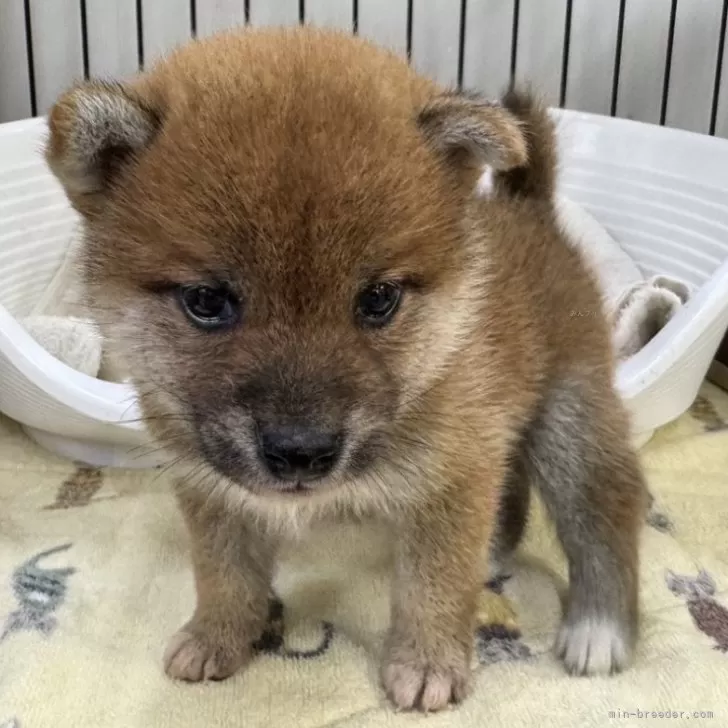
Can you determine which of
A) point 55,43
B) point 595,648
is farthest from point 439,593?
point 55,43

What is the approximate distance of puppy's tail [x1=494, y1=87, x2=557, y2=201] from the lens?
160 centimetres

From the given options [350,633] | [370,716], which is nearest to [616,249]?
[350,633]

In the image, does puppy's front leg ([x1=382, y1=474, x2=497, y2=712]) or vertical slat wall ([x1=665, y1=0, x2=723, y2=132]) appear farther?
vertical slat wall ([x1=665, y1=0, x2=723, y2=132])

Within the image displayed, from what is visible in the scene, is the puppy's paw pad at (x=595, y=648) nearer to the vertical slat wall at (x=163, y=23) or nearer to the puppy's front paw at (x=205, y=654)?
the puppy's front paw at (x=205, y=654)

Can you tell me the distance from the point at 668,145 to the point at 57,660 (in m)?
2.03

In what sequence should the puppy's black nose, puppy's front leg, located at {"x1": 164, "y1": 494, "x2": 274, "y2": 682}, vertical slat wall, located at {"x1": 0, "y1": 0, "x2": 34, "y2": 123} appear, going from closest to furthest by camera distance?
1. the puppy's black nose
2. puppy's front leg, located at {"x1": 164, "y1": 494, "x2": 274, "y2": 682}
3. vertical slat wall, located at {"x1": 0, "y1": 0, "x2": 34, "y2": 123}

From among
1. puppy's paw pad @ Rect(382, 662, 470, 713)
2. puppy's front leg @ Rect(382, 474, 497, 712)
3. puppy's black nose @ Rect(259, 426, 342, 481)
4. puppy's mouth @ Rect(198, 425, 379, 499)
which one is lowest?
puppy's paw pad @ Rect(382, 662, 470, 713)

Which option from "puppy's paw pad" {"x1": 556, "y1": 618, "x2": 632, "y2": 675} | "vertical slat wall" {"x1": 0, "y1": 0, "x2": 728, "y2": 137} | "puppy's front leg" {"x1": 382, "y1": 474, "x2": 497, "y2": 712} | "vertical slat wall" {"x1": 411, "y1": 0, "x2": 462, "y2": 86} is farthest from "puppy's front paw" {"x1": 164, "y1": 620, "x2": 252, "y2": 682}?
"vertical slat wall" {"x1": 411, "y1": 0, "x2": 462, "y2": 86}

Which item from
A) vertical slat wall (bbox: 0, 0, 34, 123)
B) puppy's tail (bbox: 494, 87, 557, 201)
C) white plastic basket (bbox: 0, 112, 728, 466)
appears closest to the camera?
puppy's tail (bbox: 494, 87, 557, 201)

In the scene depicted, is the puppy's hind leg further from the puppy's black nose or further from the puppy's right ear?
the puppy's right ear

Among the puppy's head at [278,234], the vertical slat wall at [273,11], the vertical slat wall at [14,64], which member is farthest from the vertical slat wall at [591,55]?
the puppy's head at [278,234]

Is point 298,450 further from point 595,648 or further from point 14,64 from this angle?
point 14,64

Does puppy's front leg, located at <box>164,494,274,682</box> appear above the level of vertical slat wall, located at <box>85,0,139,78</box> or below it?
below

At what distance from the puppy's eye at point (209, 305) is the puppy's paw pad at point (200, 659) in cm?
60
